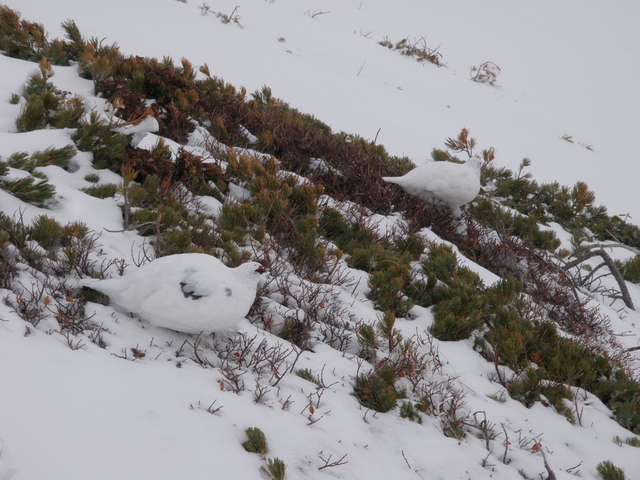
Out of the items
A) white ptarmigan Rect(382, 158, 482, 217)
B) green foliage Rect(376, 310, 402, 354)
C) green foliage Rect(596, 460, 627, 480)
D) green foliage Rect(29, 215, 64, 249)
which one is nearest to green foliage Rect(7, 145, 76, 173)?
green foliage Rect(29, 215, 64, 249)

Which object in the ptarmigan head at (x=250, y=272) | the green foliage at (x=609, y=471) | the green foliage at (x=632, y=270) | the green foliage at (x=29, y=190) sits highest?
the green foliage at (x=632, y=270)

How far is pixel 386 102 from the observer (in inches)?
373

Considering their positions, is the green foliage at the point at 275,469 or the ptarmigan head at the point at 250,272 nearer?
the green foliage at the point at 275,469

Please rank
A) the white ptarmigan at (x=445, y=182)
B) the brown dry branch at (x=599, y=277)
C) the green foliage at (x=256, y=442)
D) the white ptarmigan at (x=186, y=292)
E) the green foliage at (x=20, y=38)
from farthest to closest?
the green foliage at (x=20, y=38) → the white ptarmigan at (x=445, y=182) → the brown dry branch at (x=599, y=277) → the white ptarmigan at (x=186, y=292) → the green foliage at (x=256, y=442)

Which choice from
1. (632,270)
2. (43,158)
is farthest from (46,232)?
(632,270)

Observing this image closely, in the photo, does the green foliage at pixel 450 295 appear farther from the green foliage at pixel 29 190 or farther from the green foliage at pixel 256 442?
the green foliage at pixel 29 190

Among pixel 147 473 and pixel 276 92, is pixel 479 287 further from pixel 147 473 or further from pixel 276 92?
pixel 276 92

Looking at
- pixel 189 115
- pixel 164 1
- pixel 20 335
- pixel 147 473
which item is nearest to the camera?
pixel 147 473

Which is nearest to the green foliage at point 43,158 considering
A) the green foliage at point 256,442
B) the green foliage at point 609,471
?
the green foliage at point 256,442

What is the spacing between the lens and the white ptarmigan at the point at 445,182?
4.85m

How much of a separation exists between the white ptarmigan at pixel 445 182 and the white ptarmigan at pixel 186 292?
2.99 meters


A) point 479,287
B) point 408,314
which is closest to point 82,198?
point 408,314

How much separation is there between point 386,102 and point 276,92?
2.64 metres

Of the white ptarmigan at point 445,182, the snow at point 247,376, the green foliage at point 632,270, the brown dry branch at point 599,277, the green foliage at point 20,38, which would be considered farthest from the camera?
the green foliage at point 20,38
